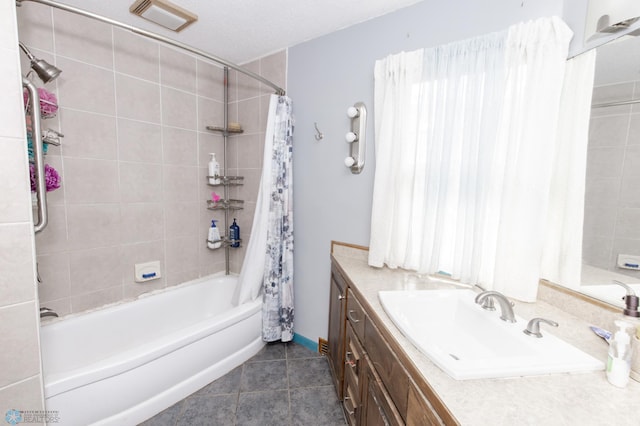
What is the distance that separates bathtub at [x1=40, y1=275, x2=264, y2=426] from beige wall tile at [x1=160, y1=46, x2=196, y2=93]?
1.63m

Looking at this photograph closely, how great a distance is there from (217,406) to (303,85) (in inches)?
84.4

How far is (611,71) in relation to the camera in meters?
0.91

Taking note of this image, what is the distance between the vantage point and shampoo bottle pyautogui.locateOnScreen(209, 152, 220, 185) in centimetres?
220

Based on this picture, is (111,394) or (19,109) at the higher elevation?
(19,109)

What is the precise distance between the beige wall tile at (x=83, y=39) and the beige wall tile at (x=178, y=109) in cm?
37

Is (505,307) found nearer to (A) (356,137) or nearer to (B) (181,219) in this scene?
(A) (356,137)

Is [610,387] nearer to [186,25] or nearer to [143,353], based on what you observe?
[143,353]

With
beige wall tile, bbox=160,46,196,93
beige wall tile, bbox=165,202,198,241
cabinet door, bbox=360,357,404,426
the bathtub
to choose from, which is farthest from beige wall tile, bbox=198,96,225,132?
cabinet door, bbox=360,357,404,426

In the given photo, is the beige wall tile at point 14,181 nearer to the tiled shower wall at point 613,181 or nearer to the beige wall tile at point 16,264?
the beige wall tile at point 16,264

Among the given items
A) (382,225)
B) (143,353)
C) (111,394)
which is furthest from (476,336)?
(111,394)

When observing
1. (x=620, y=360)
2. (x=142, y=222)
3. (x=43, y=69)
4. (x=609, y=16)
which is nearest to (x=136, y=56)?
(x=43, y=69)

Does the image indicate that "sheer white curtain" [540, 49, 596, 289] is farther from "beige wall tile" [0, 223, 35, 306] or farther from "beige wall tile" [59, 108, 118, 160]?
"beige wall tile" [59, 108, 118, 160]

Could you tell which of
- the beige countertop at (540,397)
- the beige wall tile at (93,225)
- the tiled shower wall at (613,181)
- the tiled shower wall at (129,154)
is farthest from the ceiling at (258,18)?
the beige countertop at (540,397)

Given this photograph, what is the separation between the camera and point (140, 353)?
133 centimetres
